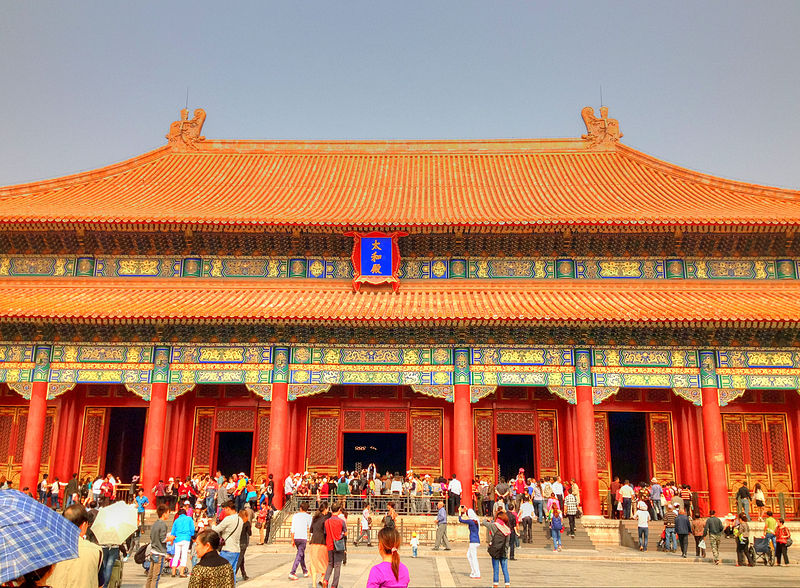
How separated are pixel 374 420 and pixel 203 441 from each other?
5365 mm

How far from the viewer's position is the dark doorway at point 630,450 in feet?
78.3

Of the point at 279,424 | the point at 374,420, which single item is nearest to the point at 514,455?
the point at 374,420

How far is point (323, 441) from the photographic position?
20.6 metres

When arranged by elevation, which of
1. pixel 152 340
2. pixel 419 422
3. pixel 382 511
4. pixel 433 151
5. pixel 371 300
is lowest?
pixel 382 511

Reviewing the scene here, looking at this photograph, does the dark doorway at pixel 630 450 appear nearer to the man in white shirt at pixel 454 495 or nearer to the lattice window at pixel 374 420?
the lattice window at pixel 374 420

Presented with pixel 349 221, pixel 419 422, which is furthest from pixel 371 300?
pixel 419 422

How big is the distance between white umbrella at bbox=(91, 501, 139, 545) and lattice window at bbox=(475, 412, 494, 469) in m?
13.7

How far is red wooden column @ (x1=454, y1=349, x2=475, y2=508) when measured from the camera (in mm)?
17953

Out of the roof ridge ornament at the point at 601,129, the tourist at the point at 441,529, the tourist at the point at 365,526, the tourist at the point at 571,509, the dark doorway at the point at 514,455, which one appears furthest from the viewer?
the roof ridge ornament at the point at 601,129

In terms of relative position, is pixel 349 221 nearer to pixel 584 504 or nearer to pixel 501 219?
pixel 501 219

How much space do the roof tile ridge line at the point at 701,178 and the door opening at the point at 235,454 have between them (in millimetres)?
18714

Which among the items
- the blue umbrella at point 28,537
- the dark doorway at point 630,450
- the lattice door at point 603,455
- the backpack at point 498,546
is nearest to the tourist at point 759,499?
the lattice door at point 603,455

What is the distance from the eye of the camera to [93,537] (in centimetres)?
844

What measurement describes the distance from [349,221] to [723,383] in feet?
38.9
